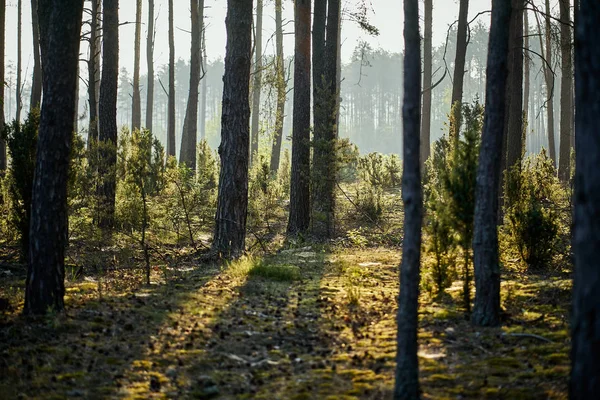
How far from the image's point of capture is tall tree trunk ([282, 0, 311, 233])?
42.4ft

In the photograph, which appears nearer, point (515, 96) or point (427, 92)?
point (515, 96)

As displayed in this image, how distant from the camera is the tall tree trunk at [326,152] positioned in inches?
493

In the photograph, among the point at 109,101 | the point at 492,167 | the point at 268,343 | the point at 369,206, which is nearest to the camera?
the point at 492,167

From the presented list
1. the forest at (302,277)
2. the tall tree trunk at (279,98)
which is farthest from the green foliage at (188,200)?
the tall tree trunk at (279,98)

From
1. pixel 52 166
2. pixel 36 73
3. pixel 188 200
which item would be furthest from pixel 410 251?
pixel 36 73

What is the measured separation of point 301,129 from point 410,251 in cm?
909

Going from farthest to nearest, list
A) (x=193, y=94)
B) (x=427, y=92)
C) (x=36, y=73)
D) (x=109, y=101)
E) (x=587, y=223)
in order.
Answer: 1. (x=427, y=92)
2. (x=193, y=94)
3. (x=36, y=73)
4. (x=109, y=101)
5. (x=587, y=223)

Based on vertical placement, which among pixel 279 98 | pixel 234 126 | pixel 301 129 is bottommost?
pixel 234 126

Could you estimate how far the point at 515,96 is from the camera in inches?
513

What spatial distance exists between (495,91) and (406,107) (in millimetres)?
1815

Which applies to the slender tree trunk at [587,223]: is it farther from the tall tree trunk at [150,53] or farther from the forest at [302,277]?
the tall tree trunk at [150,53]

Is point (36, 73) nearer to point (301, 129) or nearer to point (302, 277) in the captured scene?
point (301, 129)

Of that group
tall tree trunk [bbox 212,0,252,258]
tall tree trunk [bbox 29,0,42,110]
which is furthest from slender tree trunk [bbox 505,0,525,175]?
tall tree trunk [bbox 29,0,42,110]

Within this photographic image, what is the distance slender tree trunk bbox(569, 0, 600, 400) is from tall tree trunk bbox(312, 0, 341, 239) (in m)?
9.09
